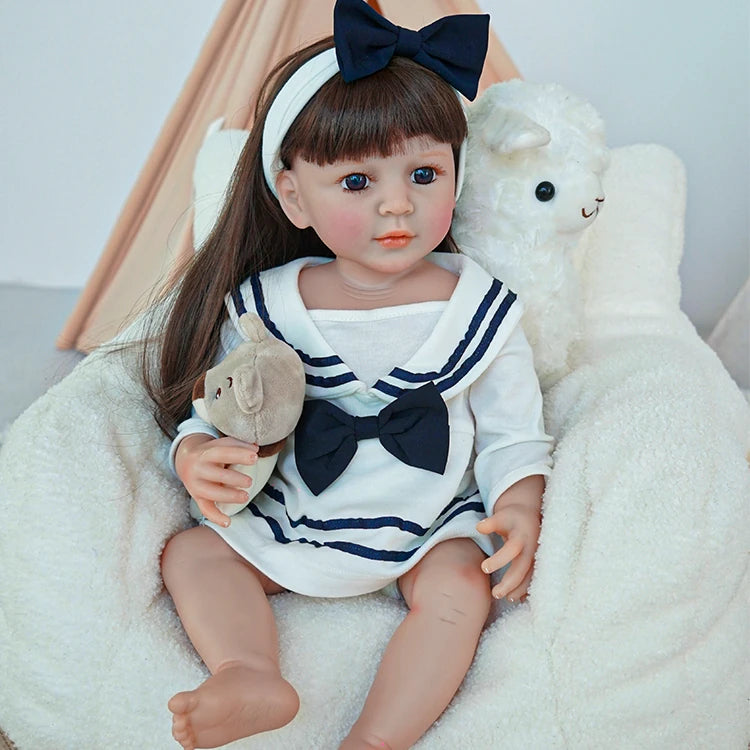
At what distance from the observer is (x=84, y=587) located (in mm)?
990

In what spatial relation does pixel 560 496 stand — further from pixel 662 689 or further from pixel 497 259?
pixel 497 259

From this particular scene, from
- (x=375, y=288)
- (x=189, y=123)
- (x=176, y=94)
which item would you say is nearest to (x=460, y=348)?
(x=375, y=288)

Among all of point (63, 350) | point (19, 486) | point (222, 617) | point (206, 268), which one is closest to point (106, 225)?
point (63, 350)

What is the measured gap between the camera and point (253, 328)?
1030 millimetres

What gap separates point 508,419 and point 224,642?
0.42 metres

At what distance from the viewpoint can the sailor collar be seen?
1099mm

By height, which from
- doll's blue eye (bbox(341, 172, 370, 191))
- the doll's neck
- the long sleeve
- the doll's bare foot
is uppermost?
doll's blue eye (bbox(341, 172, 370, 191))

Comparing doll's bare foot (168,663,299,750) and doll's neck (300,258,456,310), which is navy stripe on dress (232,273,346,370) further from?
doll's bare foot (168,663,299,750)

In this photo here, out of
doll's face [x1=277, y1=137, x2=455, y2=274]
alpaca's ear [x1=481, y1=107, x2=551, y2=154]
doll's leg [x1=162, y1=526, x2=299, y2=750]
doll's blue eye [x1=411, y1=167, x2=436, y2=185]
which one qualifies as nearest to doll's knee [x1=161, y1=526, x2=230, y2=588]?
doll's leg [x1=162, y1=526, x2=299, y2=750]

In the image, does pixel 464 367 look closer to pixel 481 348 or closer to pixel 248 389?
pixel 481 348

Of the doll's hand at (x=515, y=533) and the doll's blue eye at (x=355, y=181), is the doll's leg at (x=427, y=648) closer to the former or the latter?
the doll's hand at (x=515, y=533)

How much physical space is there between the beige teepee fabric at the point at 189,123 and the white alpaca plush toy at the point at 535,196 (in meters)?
0.45

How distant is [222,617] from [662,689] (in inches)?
17.8

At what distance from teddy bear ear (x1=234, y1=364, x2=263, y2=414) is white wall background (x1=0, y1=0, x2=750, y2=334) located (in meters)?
1.30
